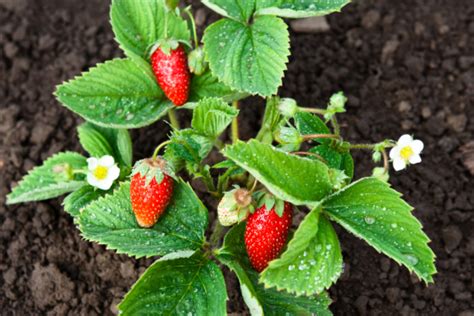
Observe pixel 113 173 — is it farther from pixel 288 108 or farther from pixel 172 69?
pixel 288 108

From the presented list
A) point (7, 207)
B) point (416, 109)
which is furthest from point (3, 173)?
point (416, 109)

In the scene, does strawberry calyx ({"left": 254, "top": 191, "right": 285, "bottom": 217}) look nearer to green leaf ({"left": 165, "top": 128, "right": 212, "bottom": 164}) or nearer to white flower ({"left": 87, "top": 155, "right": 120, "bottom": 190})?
green leaf ({"left": 165, "top": 128, "right": 212, "bottom": 164})

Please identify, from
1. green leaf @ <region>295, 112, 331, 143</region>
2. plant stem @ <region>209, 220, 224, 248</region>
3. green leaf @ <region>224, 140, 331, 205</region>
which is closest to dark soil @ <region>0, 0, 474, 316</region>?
plant stem @ <region>209, 220, 224, 248</region>

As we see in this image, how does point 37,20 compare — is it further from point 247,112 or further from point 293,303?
point 293,303

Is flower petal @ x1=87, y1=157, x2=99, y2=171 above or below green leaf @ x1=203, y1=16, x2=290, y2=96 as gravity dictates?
below

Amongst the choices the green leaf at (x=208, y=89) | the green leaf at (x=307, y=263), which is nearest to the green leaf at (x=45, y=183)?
the green leaf at (x=208, y=89)

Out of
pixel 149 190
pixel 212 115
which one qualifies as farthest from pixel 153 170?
pixel 212 115
